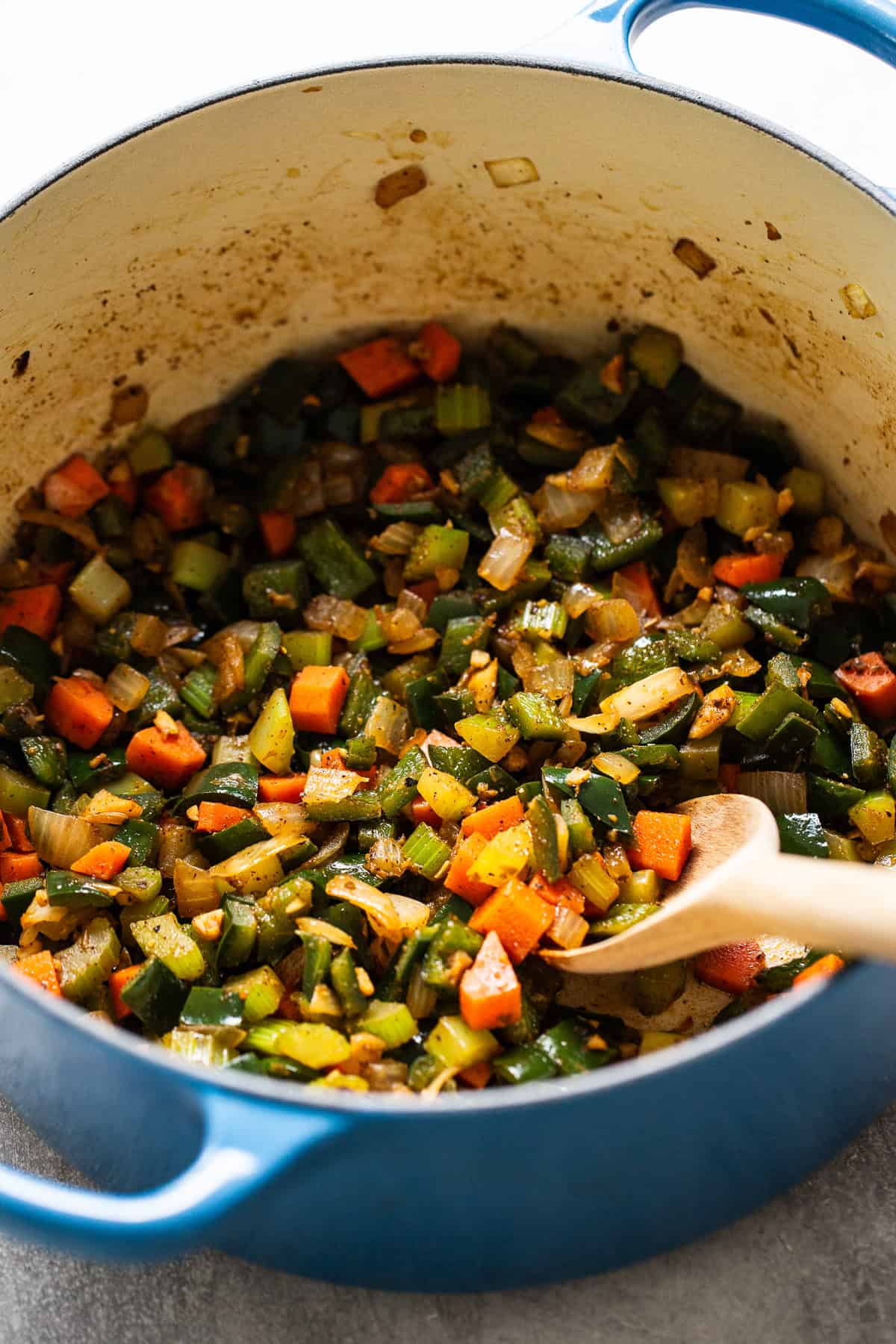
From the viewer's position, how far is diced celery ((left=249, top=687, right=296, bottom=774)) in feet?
6.51

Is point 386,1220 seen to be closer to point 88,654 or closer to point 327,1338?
point 327,1338

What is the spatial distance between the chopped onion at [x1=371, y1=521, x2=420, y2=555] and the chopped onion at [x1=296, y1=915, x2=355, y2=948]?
73cm

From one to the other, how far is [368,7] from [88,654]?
61.4 inches

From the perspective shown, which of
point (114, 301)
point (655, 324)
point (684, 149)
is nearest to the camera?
point (684, 149)

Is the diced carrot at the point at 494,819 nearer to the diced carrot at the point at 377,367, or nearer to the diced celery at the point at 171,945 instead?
the diced celery at the point at 171,945

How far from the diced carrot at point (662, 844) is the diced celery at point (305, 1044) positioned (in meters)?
Answer: 0.50

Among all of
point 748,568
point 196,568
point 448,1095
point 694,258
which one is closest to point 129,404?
point 196,568

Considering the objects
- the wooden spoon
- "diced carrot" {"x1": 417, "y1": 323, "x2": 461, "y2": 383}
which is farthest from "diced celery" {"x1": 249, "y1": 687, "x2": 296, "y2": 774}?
"diced carrot" {"x1": 417, "y1": 323, "x2": 461, "y2": 383}

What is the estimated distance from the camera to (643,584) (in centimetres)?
217

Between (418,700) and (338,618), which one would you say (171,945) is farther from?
(338,618)

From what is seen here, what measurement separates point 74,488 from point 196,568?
9.7 inches

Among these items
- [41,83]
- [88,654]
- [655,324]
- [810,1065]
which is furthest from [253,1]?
[810,1065]

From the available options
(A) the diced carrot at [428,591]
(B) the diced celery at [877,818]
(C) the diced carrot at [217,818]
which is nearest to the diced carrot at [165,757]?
(C) the diced carrot at [217,818]

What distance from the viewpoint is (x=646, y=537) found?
7.05ft
